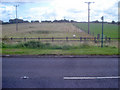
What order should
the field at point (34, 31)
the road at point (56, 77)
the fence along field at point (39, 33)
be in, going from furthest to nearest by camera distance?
the field at point (34, 31) → the fence along field at point (39, 33) → the road at point (56, 77)

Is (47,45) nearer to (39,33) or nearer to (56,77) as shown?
(56,77)

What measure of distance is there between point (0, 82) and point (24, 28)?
91.4 feet

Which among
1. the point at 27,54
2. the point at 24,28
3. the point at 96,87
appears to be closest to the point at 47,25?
the point at 24,28

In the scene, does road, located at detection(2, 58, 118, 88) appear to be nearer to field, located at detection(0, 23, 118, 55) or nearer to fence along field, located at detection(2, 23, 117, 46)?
field, located at detection(0, 23, 118, 55)

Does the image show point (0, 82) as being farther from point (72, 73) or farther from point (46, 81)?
point (72, 73)

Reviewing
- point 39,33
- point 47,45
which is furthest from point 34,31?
point 47,45

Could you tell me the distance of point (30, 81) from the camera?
23.0ft

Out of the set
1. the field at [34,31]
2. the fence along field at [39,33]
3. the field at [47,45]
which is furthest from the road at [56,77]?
the field at [34,31]

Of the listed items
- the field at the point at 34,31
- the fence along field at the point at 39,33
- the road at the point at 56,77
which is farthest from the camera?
the field at the point at 34,31

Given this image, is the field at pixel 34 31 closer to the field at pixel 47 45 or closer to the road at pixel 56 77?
the field at pixel 47 45

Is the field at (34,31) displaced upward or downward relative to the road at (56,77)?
upward

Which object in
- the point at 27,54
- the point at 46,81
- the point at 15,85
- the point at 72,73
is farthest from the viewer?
the point at 27,54

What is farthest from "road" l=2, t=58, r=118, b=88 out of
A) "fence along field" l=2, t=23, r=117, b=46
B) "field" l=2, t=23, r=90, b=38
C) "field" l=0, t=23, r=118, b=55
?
"field" l=2, t=23, r=90, b=38

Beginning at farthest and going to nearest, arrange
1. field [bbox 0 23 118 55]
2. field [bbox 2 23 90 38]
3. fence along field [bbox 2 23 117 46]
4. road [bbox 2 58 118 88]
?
1. field [bbox 2 23 90 38]
2. fence along field [bbox 2 23 117 46]
3. field [bbox 0 23 118 55]
4. road [bbox 2 58 118 88]
